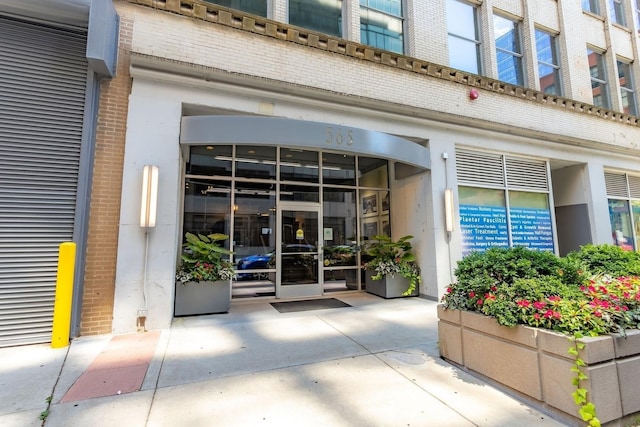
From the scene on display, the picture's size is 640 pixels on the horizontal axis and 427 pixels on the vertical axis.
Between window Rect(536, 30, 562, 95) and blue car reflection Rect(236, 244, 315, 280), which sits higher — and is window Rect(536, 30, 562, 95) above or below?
above

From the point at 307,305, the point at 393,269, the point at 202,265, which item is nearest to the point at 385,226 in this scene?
the point at 393,269

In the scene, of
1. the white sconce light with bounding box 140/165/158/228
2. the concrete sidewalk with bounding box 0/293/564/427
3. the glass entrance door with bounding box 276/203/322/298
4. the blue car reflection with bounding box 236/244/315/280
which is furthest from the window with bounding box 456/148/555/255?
the white sconce light with bounding box 140/165/158/228

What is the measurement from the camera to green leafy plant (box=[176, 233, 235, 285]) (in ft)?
20.5

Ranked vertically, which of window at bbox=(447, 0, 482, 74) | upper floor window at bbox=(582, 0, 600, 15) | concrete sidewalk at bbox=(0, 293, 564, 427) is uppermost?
upper floor window at bbox=(582, 0, 600, 15)

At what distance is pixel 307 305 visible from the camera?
723 centimetres

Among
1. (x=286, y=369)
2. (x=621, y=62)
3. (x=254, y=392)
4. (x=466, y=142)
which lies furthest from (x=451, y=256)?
(x=621, y=62)

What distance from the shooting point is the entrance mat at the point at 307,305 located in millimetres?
6871

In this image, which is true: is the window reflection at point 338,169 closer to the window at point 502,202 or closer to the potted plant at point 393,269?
the potted plant at point 393,269

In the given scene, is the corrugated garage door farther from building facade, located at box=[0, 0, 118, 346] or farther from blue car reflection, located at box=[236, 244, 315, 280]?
blue car reflection, located at box=[236, 244, 315, 280]

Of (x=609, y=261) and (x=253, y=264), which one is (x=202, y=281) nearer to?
(x=253, y=264)

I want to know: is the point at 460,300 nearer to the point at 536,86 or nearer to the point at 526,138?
the point at 526,138

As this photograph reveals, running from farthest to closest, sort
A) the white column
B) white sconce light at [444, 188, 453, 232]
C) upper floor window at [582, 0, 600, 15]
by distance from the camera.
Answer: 1. upper floor window at [582, 0, 600, 15]
2. white sconce light at [444, 188, 453, 232]
3. the white column

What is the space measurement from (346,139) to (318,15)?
3636mm

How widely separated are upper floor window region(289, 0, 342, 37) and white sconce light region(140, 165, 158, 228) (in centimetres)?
499
